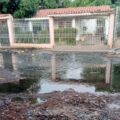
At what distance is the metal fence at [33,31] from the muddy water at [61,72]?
6.34ft

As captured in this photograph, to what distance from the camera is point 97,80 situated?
31.8 feet

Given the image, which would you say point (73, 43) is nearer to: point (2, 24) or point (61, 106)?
point (2, 24)

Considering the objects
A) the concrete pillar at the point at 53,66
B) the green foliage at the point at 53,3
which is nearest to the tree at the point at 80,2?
the green foliage at the point at 53,3

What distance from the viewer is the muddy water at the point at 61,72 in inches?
347

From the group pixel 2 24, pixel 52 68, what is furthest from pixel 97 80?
pixel 2 24

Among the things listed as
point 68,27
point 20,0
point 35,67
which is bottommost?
point 35,67

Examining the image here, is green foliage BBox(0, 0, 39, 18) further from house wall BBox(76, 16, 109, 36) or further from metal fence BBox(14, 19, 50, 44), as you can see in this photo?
house wall BBox(76, 16, 109, 36)

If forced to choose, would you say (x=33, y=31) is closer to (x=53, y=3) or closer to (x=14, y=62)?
(x=14, y=62)

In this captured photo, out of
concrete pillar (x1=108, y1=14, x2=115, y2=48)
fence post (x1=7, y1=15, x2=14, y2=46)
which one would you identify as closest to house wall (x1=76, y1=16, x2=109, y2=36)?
concrete pillar (x1=108, y1=14, x2=115, y2=48)

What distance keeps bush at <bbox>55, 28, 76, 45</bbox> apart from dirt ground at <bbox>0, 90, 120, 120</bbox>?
9.74m

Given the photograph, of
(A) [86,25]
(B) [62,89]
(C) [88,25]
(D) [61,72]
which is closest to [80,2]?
(A) [86,25]

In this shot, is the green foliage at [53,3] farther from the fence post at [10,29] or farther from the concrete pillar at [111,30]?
the concrete pillar at [111,30]

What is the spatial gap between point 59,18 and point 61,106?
39.1ft

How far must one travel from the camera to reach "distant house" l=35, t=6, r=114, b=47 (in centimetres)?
1653
